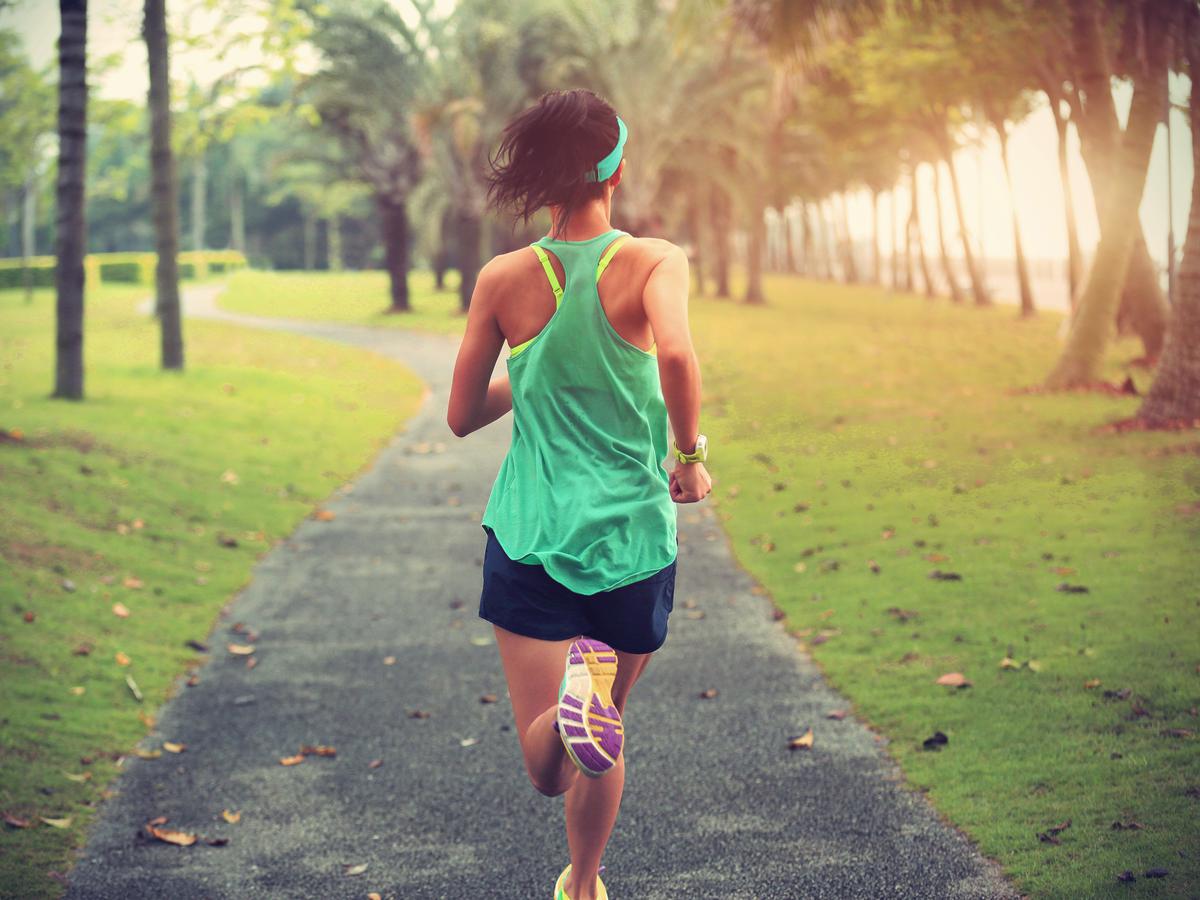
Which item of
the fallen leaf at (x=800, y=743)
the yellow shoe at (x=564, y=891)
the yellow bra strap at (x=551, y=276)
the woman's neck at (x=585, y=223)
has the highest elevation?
the woman's neck at (x=585, y=223)

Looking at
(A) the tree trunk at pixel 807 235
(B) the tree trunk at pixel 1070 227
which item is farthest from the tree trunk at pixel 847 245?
(B) the tree trunk at pixel 1070 227

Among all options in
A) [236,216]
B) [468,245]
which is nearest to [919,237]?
[468,245]

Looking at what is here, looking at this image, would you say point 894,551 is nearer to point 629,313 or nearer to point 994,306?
point 629,313

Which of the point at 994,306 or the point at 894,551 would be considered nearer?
the point at 894,551

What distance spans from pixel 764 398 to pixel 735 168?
26.6 metres

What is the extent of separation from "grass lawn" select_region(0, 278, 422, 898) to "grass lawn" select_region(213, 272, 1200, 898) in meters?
3.02

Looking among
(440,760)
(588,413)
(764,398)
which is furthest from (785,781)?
(764,398)

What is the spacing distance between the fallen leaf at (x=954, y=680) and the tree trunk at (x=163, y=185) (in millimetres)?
14323

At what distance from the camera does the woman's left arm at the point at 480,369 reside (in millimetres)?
2877

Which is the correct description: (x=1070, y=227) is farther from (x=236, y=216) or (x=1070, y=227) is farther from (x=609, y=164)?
(x=236, y=216)

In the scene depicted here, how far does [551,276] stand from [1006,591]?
4986mm

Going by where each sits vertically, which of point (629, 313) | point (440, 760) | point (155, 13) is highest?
point (155, 13)

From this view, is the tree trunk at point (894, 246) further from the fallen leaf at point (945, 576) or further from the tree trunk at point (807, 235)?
the fallen leaf at point (945, 576)

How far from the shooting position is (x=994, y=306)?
39.8m
